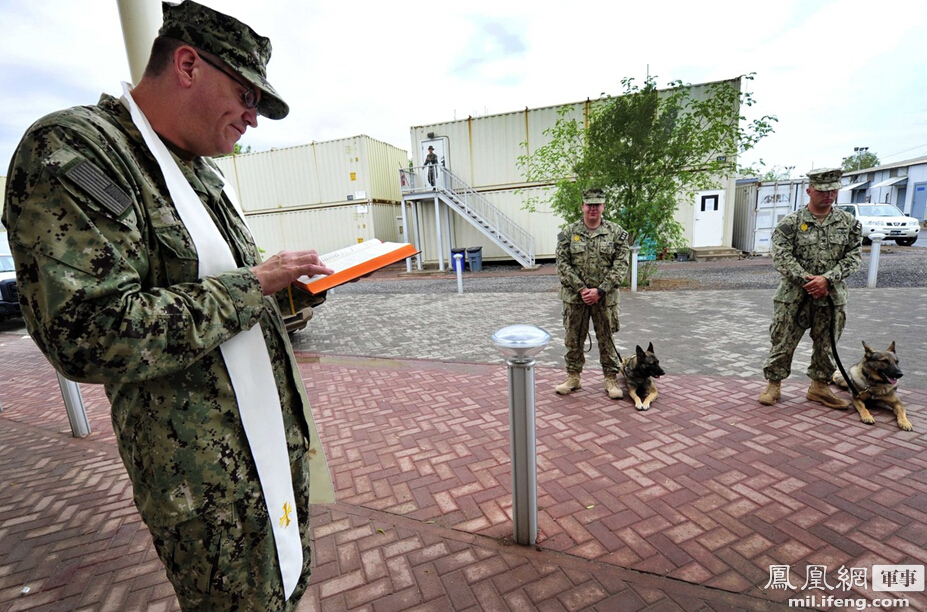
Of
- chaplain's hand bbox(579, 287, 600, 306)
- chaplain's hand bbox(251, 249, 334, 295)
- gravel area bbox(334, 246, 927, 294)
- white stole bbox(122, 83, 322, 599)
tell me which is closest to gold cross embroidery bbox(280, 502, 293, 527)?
white stole bbox(122, 83, 322, 599)

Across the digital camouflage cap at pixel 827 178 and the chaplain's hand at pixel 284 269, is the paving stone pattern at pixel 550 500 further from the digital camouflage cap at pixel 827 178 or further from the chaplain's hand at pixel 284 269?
the digital camouflage cap at pixel 827 178

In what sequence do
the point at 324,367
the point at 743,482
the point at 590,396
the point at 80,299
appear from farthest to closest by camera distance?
the point at 324,367
the point at 590,396
the point at 743,482
the point at 80,299

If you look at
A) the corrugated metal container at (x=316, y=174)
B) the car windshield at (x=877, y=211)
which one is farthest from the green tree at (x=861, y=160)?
the corrugated metal container at (x=316, y=174)

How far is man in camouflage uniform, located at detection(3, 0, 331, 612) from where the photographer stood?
949 mm

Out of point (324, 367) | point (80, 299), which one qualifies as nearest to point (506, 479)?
point (80, 299)

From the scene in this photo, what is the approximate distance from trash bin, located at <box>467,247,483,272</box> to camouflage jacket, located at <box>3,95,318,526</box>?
50.3 ft

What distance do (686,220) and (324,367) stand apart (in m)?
14.4

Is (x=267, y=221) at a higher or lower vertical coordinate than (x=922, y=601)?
higher

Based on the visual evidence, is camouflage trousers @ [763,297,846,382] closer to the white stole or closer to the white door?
the white stole

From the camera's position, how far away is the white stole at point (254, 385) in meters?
1.19

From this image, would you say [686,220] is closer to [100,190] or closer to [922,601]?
[922,601]

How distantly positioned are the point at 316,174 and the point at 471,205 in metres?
7.09

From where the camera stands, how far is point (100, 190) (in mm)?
1008

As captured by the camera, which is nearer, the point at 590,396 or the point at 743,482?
the point at 743,482
